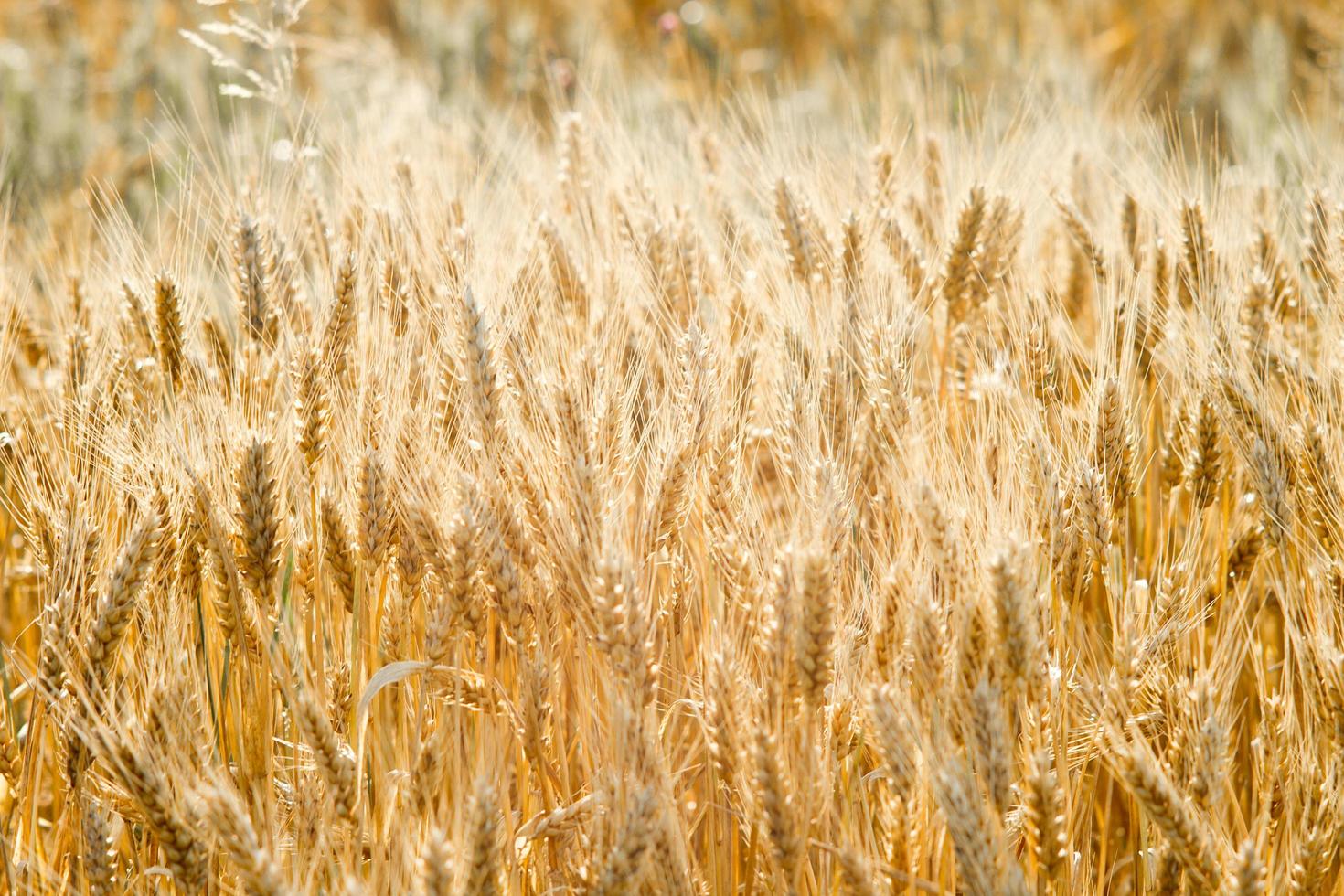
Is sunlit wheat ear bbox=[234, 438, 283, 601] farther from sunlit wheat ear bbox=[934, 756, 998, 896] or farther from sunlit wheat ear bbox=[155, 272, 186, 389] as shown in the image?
sunlit wheat ear bbox=[934, 756, 998, 896]

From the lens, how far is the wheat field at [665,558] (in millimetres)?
1197

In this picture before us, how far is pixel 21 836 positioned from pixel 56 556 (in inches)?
15.8

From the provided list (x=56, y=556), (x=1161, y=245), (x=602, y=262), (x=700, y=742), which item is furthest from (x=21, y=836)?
(x=1161, y=245)

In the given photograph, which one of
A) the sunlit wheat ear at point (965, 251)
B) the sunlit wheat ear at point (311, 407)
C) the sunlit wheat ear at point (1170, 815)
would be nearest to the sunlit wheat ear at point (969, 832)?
the sunlit wheat ear at point (1170, 815)

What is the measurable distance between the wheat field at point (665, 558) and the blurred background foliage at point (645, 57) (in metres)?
1.20

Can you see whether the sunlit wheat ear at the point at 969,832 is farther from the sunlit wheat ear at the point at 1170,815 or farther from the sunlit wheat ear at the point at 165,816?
the sunlit wheat ear at the point at 165,816

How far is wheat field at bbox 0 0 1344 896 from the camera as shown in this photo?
1197 mm

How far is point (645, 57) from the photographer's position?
534cm

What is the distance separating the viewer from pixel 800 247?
80.8 inches

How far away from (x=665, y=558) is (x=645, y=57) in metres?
4.36

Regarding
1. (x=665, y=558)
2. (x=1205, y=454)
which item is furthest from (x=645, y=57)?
(x=665, y=558)

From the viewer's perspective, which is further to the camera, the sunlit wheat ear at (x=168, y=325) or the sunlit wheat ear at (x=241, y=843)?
the sunlit wheat ear at (x=168, y=325)

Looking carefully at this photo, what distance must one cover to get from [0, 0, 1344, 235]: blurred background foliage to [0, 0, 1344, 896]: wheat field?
47.1 inches

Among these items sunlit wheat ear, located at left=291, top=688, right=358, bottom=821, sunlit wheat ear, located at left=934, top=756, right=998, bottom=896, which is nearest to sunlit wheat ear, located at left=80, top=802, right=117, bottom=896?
sunlit wheat ear, located at left=291, top=688, right=358, bottom=821
